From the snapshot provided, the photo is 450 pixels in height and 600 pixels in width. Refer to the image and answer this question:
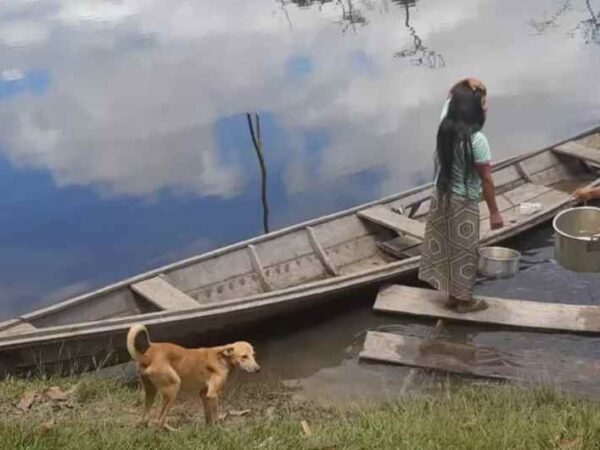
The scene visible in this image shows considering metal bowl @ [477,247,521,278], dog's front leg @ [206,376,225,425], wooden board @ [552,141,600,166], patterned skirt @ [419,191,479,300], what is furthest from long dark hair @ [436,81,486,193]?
wooden board @ [552,141,600,166]

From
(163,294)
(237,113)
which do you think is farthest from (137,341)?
(237,113)

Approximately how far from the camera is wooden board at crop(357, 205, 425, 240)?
8.50 meters

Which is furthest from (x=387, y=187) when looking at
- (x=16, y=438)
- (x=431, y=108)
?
(x=16, y=438)

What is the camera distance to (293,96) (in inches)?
575

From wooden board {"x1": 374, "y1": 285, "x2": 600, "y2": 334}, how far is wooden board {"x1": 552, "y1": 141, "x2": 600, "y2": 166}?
10.2 ft

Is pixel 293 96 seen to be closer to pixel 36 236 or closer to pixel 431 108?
pixel 431 108

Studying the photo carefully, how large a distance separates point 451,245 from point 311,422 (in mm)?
2259

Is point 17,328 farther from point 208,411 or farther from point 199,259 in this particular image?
point 208,411

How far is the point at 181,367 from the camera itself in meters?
5.27

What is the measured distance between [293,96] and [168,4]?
718cm

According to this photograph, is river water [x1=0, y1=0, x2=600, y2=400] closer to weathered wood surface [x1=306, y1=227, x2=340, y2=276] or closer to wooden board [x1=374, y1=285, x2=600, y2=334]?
wooden board [x1=374, y1=285, x2=600, y2=334]

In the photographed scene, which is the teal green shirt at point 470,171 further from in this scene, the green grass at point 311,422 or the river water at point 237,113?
the green grass at point 311,422

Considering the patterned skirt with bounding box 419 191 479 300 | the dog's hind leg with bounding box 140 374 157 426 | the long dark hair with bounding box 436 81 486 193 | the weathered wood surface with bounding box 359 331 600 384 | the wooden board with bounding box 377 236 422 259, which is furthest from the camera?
the wooden board with bounding box 377 236 422 259

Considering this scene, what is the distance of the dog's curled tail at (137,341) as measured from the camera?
5.15 metres
